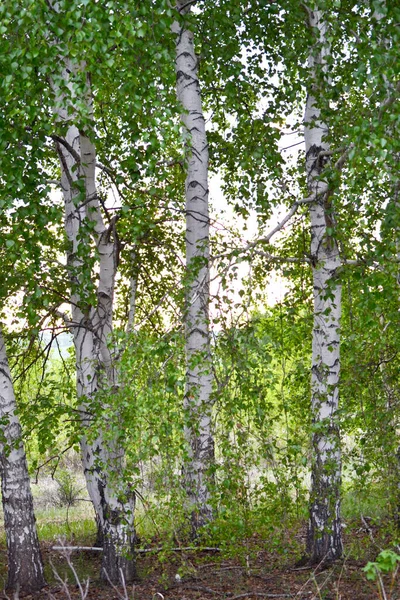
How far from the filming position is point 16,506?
7465mm

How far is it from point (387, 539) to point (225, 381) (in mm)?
4324

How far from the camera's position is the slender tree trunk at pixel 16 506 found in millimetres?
7430

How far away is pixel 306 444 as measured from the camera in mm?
6777

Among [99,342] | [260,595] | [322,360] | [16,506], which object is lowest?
[260,595]

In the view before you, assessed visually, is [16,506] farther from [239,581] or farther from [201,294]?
[201,294]

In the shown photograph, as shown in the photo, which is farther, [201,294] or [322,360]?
[322,360]

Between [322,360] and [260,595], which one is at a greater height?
[322,360]

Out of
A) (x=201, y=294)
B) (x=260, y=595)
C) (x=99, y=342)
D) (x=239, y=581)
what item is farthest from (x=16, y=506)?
(x=201, y=294)

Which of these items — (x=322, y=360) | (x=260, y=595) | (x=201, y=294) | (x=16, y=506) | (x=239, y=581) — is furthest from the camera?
(x=16, y=506)

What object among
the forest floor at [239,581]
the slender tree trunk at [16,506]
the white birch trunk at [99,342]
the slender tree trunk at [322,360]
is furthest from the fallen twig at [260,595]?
the slender tree trunk at [16,506]

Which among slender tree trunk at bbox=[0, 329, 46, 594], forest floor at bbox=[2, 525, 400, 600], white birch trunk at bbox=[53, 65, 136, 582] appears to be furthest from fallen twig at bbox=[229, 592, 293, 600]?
slender tree trunk at bbox=[0, 329, 46, 594]

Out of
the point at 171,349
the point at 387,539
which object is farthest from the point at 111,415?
the point at 387,539

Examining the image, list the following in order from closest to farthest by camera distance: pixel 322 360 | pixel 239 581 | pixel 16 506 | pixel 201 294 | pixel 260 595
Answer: pixel 201 294 < pixel 260 595 < pixel 322 360 < pixel 239 581 < pixel 16 506

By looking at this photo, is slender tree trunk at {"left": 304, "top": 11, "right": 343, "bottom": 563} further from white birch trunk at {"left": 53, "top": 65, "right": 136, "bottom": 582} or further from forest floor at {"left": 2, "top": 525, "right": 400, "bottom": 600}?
white birch trunk at {"left": 53, "top": 65, "right": 136, "bottom": 582}
